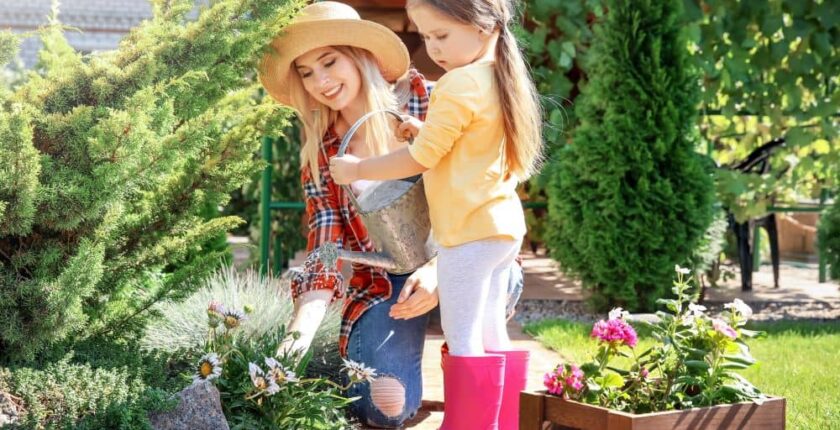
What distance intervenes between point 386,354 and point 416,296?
364 mm

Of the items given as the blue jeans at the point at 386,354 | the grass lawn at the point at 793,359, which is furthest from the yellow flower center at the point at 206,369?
the grass lawn at the point at 793,359

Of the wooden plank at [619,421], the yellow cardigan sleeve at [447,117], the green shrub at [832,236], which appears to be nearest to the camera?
the wooden plank at [619,421]

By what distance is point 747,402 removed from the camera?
2098 millimetres

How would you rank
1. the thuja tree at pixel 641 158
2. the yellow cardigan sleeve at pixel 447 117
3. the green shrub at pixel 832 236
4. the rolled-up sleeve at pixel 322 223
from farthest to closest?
the green shrub at pixel 832 236, the thuja tree at pixel 641 158, the rolled-up sleeve at pixel 322 223, the yellow cardigan sleeve at pixel 447 117

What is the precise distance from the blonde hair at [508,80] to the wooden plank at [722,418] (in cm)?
75

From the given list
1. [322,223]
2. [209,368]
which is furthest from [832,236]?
[209,368]

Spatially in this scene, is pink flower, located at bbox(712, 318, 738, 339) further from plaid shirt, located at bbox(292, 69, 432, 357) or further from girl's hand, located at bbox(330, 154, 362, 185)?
plaid shirt, located at bbox(292, 69, 432, 357)

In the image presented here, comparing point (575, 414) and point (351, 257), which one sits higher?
point (351, 257)

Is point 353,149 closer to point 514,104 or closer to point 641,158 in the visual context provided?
point 514,104

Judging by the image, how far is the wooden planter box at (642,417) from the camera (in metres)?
1.97

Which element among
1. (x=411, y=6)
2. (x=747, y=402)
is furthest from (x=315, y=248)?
(x=747, y=402)

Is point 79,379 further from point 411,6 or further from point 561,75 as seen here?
point 561,75

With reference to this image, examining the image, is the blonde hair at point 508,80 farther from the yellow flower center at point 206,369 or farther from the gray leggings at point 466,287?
the yellow flower center at point 206,369

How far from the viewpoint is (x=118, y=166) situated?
208 cm
